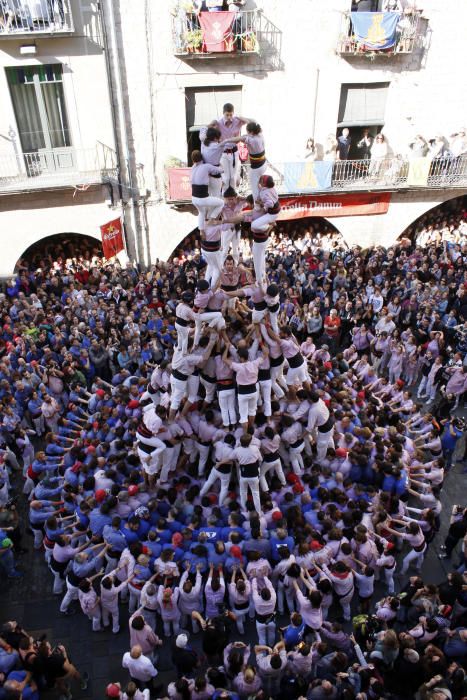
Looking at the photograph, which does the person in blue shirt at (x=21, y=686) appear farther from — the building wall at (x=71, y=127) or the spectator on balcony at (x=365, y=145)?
the spectator on balcony at (x=365, y=145)

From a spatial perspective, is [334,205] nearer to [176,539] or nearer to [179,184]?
[179,184]

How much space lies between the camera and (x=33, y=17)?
54.3 ft

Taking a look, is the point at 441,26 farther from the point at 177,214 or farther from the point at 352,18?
the point at 177,214

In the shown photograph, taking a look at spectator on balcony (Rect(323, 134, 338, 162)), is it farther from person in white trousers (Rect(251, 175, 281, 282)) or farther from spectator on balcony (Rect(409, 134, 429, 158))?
person in white trousers (Rect(251, 175, 281, 282))

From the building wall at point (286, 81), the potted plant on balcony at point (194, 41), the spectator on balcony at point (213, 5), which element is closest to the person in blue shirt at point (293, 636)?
the building wall at point (286, 81)

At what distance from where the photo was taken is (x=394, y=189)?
2081cm

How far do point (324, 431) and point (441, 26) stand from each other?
55.9 ft

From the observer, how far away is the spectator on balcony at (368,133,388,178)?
20.6 metres

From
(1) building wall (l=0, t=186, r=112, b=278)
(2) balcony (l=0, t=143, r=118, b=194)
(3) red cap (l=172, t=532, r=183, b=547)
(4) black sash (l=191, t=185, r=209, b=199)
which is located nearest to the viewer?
(3) red cap (l=172, t=532, r=183, b=547)

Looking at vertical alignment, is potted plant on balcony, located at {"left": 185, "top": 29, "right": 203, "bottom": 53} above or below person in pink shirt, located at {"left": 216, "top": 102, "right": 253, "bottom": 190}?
above

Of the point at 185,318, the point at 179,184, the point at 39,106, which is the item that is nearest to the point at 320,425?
the point at 185,318

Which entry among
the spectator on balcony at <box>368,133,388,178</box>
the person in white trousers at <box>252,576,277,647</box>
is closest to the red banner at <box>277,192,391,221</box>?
the spectator on balcony at <box>368,133,388,178</box>

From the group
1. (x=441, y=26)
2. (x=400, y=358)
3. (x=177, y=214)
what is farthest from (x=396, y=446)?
(x=441, y=26)

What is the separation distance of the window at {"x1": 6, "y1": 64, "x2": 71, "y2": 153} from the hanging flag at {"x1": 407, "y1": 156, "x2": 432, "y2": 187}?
12655 mm
